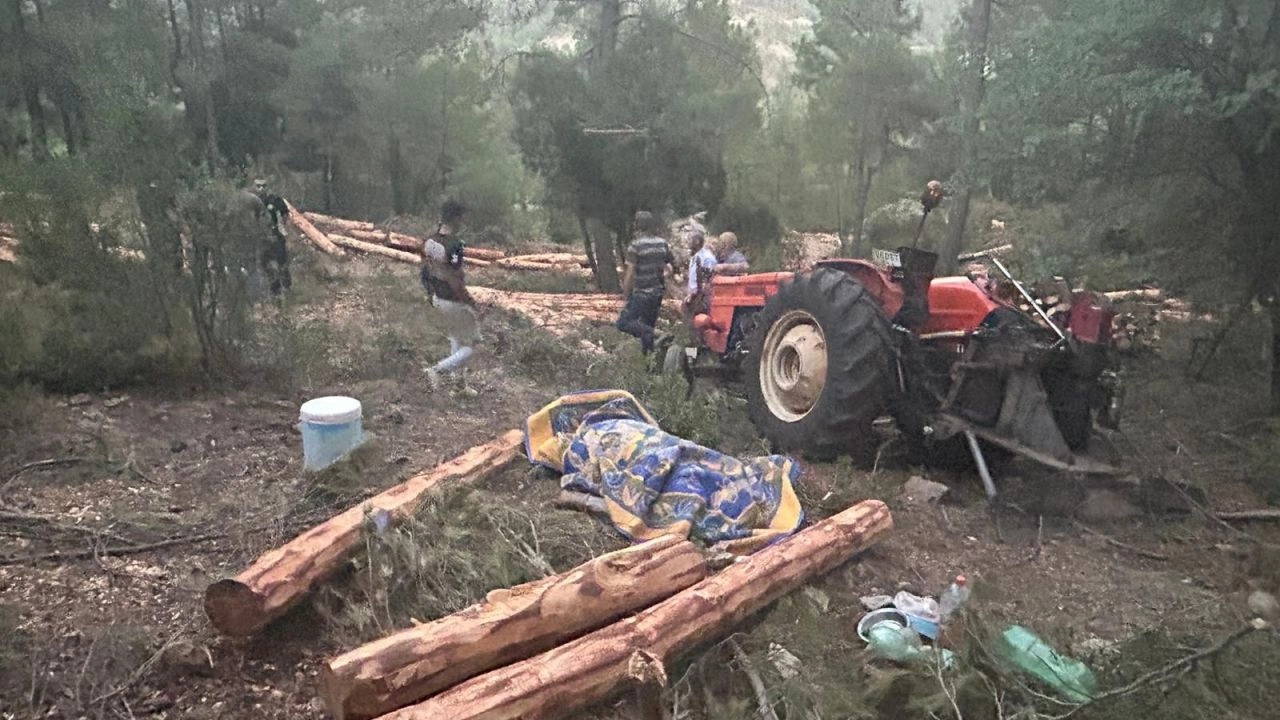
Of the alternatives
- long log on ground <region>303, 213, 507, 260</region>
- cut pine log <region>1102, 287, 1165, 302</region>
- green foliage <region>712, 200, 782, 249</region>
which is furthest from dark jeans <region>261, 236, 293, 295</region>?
cut pine log <region>1102, 287, 1165, 302</region>

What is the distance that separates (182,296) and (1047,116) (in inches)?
253

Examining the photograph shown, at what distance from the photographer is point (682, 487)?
181 inches

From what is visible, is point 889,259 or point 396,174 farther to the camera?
point 396,174

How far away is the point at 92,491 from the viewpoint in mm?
4750

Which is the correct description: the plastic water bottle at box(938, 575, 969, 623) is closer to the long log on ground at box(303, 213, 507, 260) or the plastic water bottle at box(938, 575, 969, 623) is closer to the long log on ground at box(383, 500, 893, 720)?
the long log on ground at box(383, 500, 893, 720)

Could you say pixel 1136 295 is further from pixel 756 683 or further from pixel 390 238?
pixel 390 238

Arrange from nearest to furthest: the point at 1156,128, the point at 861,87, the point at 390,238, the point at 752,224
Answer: the point at 1156,128
the point at 861,87
the point at 752,224
the point at 390,238

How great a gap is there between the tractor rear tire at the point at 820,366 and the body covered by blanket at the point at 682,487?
0.54 metres

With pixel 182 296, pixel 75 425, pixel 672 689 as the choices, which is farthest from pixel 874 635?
pixel 182 296

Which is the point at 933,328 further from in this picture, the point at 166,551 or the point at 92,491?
the point at 92,491

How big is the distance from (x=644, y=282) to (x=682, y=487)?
4.20 meters

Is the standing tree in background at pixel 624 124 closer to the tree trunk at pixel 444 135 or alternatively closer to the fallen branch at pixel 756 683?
the tree trunk at pixel 444 135

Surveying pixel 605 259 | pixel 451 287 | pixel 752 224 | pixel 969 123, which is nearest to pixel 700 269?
pixel 451 287

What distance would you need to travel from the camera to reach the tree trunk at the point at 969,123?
7.89m
